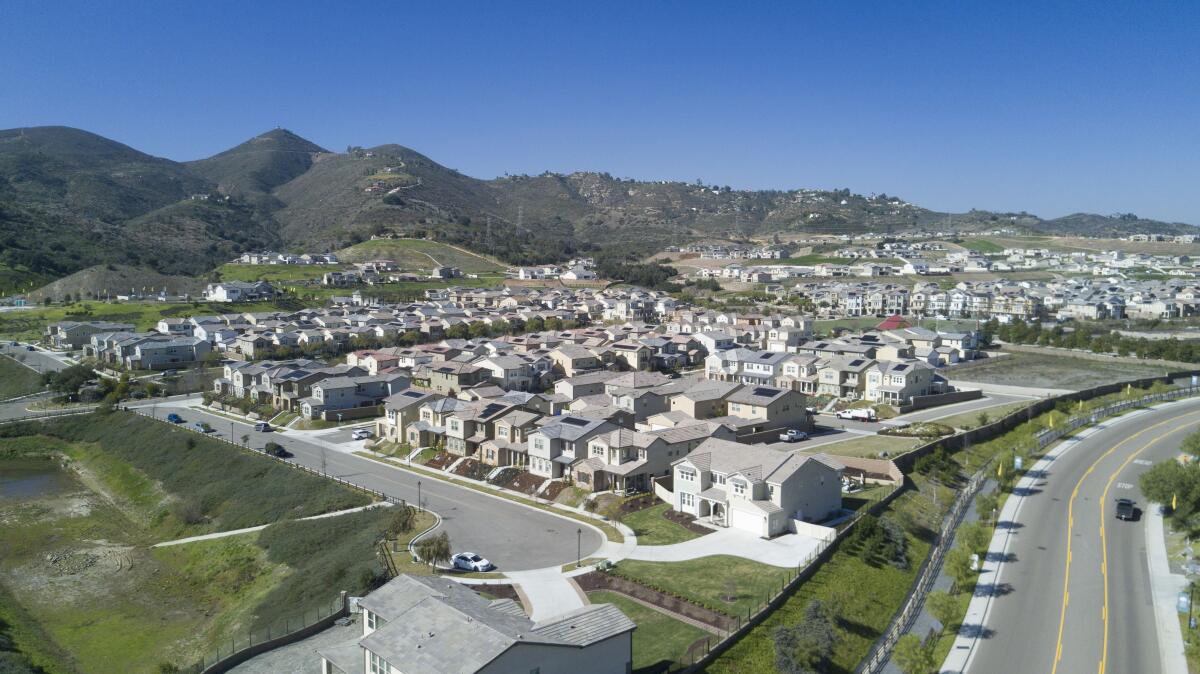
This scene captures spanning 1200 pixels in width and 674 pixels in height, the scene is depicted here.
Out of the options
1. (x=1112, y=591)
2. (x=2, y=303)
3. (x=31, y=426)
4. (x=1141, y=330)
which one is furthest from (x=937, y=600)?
(x=2, y=303)

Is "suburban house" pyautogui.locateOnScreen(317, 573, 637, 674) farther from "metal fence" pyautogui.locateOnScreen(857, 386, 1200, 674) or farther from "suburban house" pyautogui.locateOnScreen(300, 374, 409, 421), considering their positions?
"suburban house" pyautogui.locateOnScreen(300, 374, 409, 421)

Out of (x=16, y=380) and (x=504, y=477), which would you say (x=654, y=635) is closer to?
(x=504, y=477)

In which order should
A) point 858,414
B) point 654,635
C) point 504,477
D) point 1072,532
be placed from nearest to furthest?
point 654,635 < point 1072,532 < point 504,477 < point 858,414

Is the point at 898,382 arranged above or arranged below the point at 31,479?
above

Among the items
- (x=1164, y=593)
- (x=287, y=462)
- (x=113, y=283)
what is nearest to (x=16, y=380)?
(x=287, y=462)

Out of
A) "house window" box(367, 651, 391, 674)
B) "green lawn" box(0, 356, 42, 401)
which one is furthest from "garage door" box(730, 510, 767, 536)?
"green lawn" box(0, 356, 42, 401)
